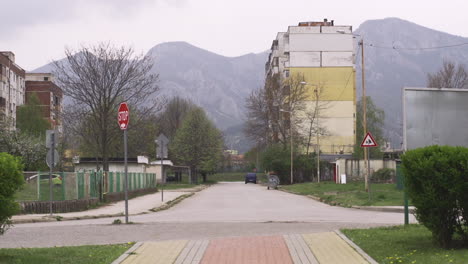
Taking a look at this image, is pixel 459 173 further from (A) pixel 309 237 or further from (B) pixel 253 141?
(B) pixel 253 141

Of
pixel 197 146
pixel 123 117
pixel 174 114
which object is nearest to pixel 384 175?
pixel 123 117

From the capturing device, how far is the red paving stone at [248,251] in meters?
9.83

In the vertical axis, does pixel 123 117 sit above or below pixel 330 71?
below

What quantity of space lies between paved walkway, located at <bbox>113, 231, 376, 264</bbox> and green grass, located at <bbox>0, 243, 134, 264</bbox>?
10.4 inches

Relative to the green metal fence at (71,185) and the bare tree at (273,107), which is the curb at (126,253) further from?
the bare tree at (273,107)

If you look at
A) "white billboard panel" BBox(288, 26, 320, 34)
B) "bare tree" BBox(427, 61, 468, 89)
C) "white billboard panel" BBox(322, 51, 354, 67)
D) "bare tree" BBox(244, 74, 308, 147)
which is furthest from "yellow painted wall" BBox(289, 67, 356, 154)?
"bare tree" BBox(427, 61, 468, 89)

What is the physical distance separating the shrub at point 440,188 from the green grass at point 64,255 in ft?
15.6

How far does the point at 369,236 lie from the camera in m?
12.2

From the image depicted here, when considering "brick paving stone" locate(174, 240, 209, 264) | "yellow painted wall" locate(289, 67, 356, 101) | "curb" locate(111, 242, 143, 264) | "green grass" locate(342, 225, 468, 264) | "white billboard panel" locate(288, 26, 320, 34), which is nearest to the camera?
"green grass" locate(342, 225, 468, 264)

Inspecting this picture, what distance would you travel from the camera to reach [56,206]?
75.2ft

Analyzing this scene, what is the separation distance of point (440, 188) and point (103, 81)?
132 ft

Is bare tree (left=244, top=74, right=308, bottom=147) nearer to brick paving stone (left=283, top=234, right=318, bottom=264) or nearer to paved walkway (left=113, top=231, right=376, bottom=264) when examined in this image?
brick paving stone (left=283, top=234, right=318, bottom=264)

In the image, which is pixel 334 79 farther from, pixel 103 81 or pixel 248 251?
pixel 248 251

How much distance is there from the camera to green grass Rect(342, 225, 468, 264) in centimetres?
898
